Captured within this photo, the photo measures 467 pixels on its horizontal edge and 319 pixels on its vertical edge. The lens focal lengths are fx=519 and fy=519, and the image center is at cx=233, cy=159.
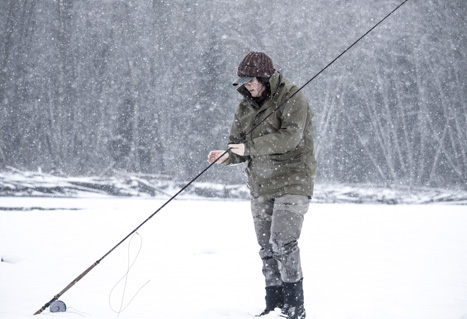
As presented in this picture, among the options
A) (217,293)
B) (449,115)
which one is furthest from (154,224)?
(449,115)

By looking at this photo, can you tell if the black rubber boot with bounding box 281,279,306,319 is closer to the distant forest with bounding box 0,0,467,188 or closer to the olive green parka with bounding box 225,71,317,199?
the olive green parka with bounding box 225,71,317,199

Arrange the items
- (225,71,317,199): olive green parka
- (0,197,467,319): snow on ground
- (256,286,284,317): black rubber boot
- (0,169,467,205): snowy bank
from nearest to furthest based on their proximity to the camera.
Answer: (225,71,317,199): olive green parka → (256,286,284,317): black rubber boot → (0,197,467,319): snow on ground → (0,169,467,205): snowy bank

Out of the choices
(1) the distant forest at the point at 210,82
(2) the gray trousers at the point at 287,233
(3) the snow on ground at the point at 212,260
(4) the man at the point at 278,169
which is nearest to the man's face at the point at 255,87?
(4) the man at the point at 278,169

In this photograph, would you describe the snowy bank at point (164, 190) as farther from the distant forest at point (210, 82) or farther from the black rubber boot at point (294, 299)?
the black rubber boot at point (294, 299)

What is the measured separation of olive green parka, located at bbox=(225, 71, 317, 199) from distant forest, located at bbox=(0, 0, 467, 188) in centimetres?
557

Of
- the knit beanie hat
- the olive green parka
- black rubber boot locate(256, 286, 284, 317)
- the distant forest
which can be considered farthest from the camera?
the distant forest

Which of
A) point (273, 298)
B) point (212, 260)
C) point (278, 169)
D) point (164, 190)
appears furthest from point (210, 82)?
point (273, 298)

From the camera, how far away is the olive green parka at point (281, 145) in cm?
307

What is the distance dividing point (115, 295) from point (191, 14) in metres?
6.39

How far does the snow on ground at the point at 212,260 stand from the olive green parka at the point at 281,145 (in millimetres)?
871

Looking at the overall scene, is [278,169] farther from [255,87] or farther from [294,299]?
[294,299]

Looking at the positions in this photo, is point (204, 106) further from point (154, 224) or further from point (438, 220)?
point (438, 220)

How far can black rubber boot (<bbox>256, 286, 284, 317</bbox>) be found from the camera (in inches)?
132

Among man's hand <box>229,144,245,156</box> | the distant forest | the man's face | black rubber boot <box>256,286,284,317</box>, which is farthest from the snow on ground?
the man's face
